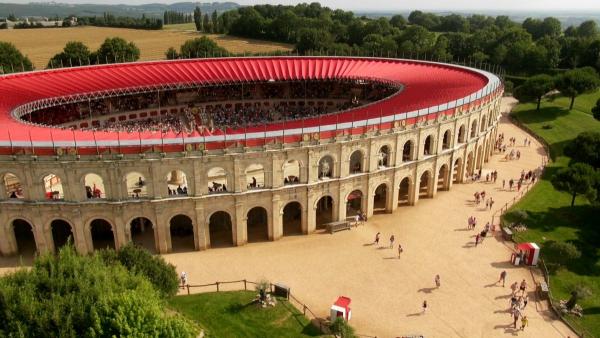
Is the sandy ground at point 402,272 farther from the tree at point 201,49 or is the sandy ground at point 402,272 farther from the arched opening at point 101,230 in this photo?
the tree at point 201,49

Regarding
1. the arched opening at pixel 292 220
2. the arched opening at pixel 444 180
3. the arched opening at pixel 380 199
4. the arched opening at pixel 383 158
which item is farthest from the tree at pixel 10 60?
the arched opening at pixel 444 180

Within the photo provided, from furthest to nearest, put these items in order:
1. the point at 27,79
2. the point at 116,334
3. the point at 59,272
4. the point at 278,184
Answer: the point at 27,79
the point at 278,184
the point at 59,272
the point at 116,334

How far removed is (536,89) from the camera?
88.1 meters

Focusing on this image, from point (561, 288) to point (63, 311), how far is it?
120 feet

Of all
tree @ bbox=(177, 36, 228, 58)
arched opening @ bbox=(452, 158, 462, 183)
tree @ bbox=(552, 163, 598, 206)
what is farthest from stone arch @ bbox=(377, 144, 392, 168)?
tree @ bbox=(177, 36, 228, 58)

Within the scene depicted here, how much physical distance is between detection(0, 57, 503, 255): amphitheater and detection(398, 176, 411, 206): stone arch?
23cm

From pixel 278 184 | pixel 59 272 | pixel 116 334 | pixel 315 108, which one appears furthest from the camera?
pixel 315 108

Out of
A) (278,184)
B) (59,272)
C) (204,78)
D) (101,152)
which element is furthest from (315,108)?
(59,272)

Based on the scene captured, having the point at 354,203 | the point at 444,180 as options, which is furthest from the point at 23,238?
the point at 444,180

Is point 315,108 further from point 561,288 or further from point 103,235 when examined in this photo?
point 561,288

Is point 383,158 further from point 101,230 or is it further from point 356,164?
point 101,230

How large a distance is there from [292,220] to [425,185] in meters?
18.1

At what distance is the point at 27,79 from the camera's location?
2810 inches

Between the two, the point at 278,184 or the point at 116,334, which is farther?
the point at 278,184
